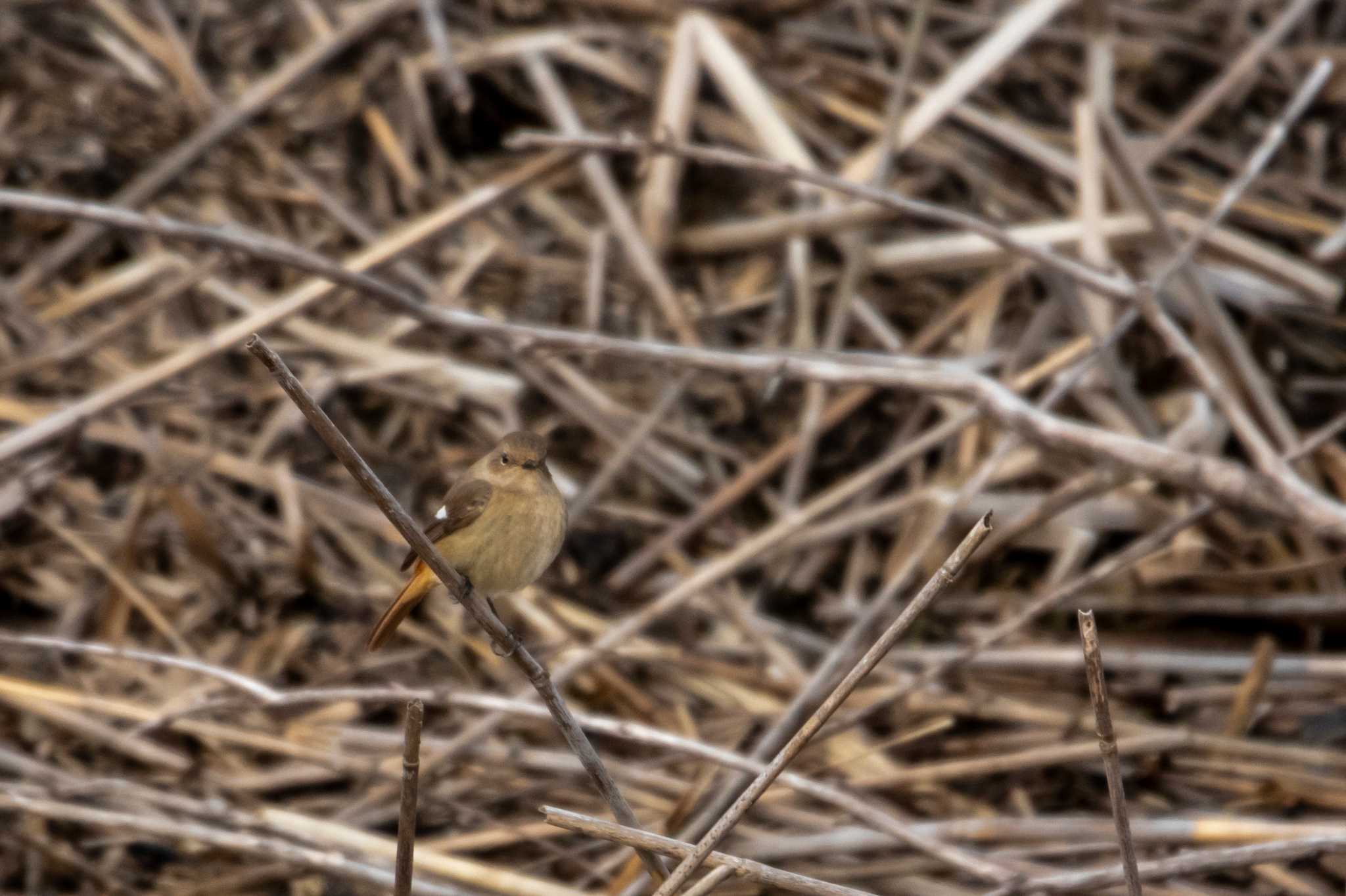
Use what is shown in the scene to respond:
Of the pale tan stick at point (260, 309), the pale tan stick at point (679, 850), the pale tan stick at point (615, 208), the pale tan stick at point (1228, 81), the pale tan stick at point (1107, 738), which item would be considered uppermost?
the pale tan stick at point (1228, 81)

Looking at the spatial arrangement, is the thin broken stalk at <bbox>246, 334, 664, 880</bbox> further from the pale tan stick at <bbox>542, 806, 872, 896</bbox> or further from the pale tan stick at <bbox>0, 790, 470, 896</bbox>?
the pale tan stick at <bbox>0, 790, 470, 896</bbox>

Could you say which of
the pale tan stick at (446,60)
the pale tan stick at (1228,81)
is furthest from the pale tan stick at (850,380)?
the pale tan stick at (1228,81)

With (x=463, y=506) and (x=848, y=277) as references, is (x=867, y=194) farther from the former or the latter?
(x=463, y=506)

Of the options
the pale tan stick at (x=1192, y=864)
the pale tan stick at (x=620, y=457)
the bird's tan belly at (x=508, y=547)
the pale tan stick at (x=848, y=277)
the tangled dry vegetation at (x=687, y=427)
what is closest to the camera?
the pale tan stick at (x=1192, y=864)

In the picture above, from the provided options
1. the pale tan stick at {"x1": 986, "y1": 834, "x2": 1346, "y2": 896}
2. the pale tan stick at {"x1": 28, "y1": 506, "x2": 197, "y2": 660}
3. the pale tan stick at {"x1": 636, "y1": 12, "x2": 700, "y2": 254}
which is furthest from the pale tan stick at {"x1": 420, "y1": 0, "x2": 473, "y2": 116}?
the pale tan stick at {"x1": 986, "y1": 834, "x2": 1346, "y2": 896}

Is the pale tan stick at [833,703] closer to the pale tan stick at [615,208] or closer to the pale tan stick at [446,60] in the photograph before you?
the pale tan stick at [615,208]

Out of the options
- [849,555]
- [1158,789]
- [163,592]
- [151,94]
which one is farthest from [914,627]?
[151,94]

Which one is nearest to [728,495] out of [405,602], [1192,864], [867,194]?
[867,194]

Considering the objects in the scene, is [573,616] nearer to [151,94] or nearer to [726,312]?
[726,312]
